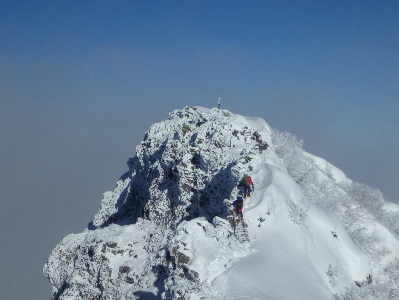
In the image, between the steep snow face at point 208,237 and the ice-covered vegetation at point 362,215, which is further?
the ice-covered vegetation at point 362,215

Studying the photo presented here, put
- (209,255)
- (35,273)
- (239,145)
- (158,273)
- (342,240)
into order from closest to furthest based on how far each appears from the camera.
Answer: (209,255), (158,273), (342,240), (239,145), (35,273)

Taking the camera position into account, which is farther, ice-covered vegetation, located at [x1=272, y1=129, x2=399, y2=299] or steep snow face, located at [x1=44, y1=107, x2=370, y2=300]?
ice-covered vegetation, located at [x1=272, y1=129, x2=399, y2=299]

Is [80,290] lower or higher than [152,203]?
lower

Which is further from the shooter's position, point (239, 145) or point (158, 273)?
point (239, 145)

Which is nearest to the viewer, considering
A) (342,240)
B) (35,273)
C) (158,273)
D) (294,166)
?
(158,273)

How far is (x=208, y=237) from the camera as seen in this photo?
1758cm

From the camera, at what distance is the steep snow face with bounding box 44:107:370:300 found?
52.2 ft

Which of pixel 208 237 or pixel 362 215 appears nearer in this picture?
pixel 208 237

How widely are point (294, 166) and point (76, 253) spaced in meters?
22.1

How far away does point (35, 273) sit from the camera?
147 metres

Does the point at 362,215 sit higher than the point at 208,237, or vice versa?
the point at 362,215

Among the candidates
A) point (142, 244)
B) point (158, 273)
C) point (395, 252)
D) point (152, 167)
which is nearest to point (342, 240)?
point (395, 252)

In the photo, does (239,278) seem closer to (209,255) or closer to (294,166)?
(209,255)

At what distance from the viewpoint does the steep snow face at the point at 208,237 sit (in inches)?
627
